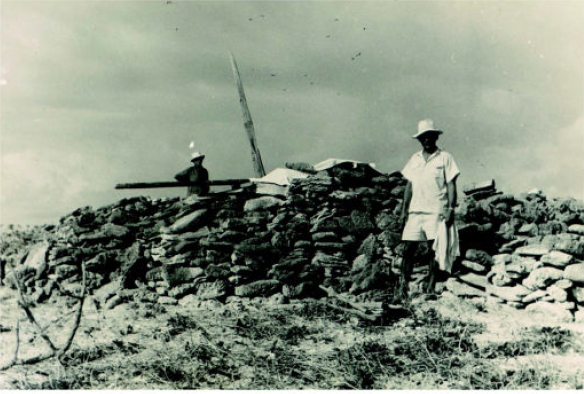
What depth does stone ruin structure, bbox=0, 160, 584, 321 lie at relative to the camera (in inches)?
256

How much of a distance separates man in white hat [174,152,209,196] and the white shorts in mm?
4554

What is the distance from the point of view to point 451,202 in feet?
19.9

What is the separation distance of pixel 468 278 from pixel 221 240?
12.3ft

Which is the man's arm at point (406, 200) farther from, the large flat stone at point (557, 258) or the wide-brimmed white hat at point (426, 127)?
the large flat stone at point (557, 258)

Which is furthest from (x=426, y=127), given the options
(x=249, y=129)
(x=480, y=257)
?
(x=249, y=129)

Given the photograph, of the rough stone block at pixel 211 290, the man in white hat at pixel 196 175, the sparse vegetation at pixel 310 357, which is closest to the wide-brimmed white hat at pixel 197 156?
the man in white hat at pixel 196 175

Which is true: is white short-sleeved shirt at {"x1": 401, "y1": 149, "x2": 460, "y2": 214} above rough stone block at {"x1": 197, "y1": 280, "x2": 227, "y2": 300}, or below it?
above

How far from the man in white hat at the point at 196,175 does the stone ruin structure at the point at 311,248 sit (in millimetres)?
737

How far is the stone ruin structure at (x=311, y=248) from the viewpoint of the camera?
6.51 metres

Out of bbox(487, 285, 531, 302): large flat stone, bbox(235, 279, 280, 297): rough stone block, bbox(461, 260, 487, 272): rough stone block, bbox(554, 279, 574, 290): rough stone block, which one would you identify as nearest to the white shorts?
bbox(461, 260, 487, 272): rough stone block

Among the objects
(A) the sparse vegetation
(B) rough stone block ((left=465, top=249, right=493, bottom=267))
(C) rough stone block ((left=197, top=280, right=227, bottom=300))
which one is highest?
(B) rough stone block ((left=465, top=249, right=493, bottom=267))

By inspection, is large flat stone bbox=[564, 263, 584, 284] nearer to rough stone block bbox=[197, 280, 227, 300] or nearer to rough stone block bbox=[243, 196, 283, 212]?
rough stone block bbox=[243, 196, 283, 212]

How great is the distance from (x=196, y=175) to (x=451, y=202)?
544 cm

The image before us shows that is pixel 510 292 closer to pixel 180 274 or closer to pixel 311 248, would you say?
pixel 311 248
